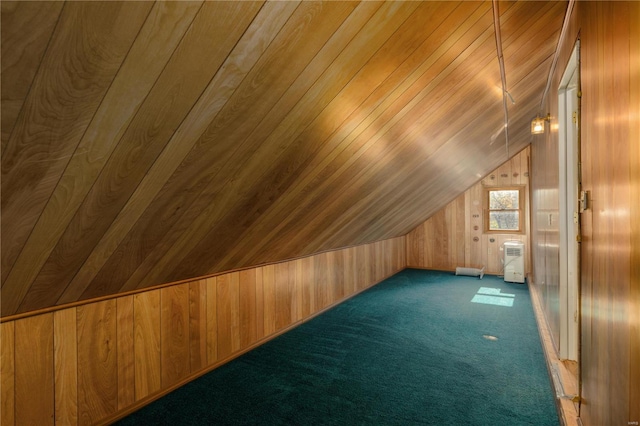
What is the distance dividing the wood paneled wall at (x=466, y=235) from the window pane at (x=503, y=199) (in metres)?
0.22

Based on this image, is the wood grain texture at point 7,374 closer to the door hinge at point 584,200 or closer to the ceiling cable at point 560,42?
the door hinge at point 584,200

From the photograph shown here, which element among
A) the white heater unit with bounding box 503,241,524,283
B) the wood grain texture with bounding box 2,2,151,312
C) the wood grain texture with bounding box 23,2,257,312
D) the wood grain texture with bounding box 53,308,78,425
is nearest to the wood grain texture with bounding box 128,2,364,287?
the wood grain texture with bounding box 23,2,257,312

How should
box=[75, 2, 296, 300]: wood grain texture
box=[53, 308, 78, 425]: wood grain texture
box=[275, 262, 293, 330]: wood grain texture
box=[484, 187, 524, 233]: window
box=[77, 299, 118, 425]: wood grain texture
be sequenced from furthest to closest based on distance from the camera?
box=[484, 187, 524, 233]: window < box=[275, 262, 293, 330]: wood grain texture < box=[77, 299, 118, 425]: wood grain texture < box=[53, 308, 78, 425]: wood grain texture < box=[75, 2, 296, 300]: wood grain texture

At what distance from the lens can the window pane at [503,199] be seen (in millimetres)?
6918

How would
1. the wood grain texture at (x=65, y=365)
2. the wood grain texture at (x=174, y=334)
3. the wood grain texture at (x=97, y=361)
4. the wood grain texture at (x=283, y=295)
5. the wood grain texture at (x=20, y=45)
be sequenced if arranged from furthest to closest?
1. the wood grain texture at (x=283, y=295)
2. the wood grain texture at (x=174, y=334)
3. the wood grain texture at (x=97, y=361)
4. the wood grain texture at (x=65, y=365)
5. the wood grain texture at (x=20, y=45)

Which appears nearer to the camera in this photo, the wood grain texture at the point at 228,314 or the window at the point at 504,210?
the wood grain texture at the point at 228,314

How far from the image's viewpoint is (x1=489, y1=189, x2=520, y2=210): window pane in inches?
272

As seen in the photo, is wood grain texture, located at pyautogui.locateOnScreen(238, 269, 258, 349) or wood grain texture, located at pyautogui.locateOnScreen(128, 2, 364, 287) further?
wood grain texture, located at pyautogui.locateOnScreen(238, 269, 258, 349)

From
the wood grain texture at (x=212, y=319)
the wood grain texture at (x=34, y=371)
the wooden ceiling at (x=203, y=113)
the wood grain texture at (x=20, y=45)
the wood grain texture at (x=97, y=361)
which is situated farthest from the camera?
the wood grain texture at (x=212, y=319)

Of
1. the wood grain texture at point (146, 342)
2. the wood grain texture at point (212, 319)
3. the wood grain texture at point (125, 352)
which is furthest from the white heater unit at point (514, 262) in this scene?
the wood grain texture at point (125, 352)

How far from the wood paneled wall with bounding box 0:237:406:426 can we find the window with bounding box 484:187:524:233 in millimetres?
5037

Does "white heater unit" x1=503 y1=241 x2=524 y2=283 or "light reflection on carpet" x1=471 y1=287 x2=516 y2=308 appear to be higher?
"white heater unit" x1=503 y1=241 x2=524 y2=283

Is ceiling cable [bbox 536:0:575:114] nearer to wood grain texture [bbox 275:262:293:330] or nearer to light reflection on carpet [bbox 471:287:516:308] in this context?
light reflection on carpet [bbox 471:287:516:308]

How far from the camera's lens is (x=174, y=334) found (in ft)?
8.38
